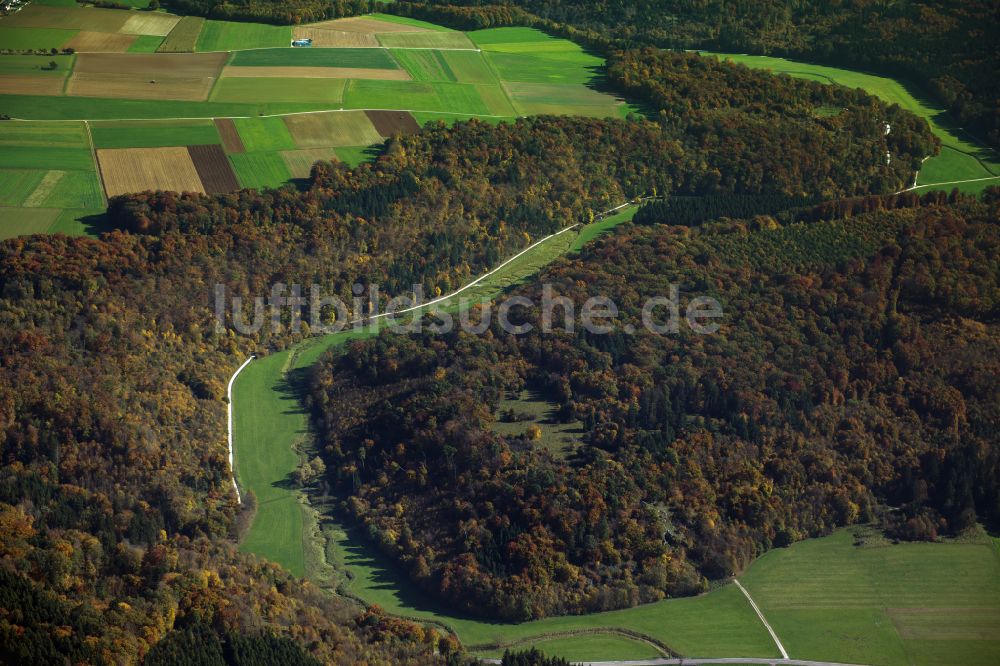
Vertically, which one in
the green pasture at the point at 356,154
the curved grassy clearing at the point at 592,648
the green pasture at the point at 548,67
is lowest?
the curved grassy clearing at the point at 592,648

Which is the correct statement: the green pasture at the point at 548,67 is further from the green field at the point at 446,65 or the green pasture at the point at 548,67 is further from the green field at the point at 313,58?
the green field at the point at 313,58

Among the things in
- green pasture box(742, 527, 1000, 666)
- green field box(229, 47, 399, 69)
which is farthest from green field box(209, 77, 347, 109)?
green pasture box(742, 527, 1000, 666)

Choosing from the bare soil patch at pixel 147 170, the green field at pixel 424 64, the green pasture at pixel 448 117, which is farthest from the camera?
the green field at pixel 424 64

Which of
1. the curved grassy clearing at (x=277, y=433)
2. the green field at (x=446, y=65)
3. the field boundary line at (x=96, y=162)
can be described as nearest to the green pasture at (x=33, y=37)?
the field boundary line at (x=96, y=162)

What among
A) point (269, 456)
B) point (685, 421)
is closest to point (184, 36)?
→ point (269, 456)

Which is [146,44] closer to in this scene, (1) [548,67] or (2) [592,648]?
(1) [548,67]

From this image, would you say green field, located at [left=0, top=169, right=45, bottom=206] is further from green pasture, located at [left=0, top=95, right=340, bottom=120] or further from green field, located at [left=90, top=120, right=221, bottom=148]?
green pasture, located at [left=0, top=95, right=340, bottom=120]
